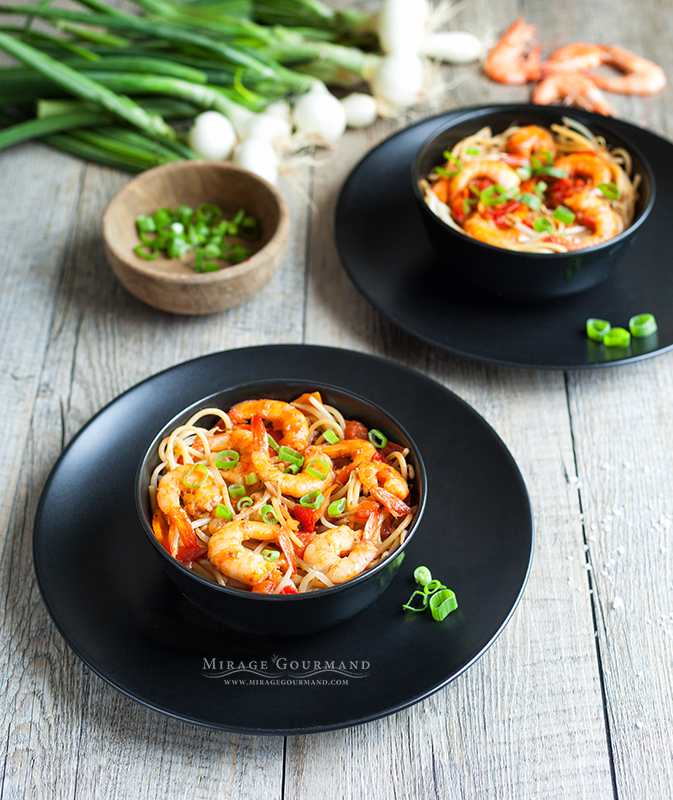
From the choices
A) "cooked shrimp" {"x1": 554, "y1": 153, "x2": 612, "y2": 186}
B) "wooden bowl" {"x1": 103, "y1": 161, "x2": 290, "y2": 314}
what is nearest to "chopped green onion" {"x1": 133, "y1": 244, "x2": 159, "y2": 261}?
"wooden bowl" {"x1": 103, "y1": 161, "x2": 290, "y2": 314}

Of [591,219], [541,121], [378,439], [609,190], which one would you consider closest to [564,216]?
[591,219]

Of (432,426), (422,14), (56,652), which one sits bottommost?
(56,652)

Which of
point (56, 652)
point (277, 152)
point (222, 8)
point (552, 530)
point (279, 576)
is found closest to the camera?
point (279, 576)

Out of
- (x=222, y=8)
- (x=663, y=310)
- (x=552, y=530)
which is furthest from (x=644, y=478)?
(x=222, y=8)

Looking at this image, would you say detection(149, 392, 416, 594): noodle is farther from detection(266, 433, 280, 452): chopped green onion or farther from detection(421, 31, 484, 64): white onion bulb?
detection(421, 31, 484, 64): white onion bulb

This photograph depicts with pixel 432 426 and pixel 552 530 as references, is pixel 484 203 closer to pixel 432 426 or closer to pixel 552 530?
pixel 432 426
